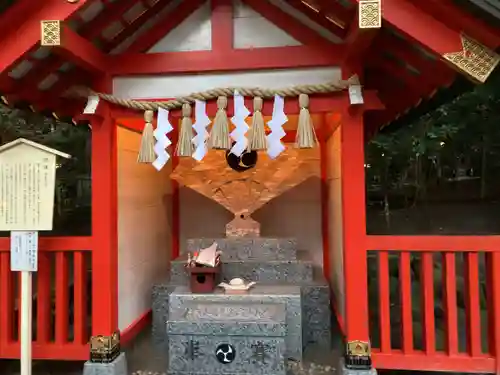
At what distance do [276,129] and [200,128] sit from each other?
514 millimetres

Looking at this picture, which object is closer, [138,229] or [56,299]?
[56,299]

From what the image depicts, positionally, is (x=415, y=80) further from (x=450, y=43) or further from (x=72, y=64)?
(x=72, y=64)

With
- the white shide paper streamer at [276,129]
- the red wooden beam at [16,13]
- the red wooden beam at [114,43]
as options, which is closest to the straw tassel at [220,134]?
the white shide paper streamer at [276,129]

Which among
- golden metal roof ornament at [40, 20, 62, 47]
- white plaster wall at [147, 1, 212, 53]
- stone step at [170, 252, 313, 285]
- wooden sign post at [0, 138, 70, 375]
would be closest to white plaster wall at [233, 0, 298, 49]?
white plaster wall at [147, 1, 212, 53]

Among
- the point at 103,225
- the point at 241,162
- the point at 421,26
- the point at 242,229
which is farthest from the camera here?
the point at 241,162

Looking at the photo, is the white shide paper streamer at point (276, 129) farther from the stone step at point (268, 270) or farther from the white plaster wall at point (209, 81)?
the stone step at point (268, 270)

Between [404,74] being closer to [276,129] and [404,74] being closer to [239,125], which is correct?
[276,129]

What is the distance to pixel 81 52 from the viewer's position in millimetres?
2766

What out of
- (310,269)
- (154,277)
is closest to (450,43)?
(310,269)

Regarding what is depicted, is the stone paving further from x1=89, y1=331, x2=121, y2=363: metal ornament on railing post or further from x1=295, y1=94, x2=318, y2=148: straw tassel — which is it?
x1=295, y1=94, x2=318, y2=148: straw tassel

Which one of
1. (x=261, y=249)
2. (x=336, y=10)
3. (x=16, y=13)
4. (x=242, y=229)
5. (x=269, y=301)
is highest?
(x=336, y=10)

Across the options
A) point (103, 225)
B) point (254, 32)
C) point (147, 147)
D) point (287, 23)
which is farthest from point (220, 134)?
point (103, 225)

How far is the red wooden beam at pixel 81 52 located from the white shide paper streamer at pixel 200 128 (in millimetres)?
769

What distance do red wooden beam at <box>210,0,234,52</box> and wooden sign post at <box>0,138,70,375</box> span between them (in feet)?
4.45
